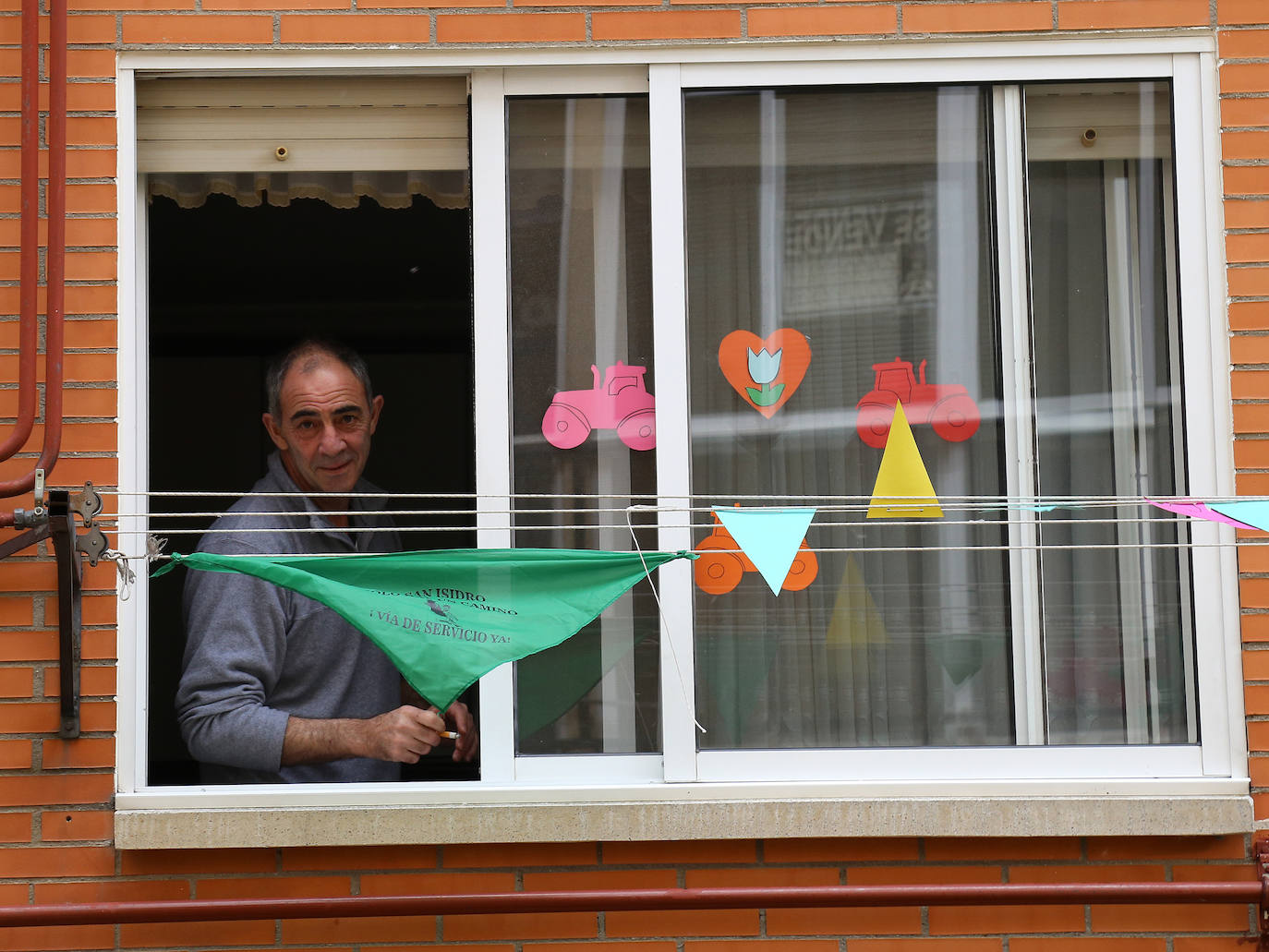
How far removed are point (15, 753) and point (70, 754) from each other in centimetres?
15

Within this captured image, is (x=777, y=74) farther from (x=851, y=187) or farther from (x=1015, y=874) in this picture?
(x=1015, y=874)

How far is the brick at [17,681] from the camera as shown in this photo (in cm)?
340

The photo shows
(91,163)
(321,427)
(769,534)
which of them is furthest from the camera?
(321,427)

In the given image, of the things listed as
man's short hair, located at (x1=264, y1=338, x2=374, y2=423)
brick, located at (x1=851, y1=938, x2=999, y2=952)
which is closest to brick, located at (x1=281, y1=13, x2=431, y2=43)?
man's short hair, located at (x1=264, y1=338, x2=374, y2=423)

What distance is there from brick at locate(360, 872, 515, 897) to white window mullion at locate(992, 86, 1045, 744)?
153 centimetres

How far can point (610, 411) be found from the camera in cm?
367

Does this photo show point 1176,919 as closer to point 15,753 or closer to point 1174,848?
point 1174,848

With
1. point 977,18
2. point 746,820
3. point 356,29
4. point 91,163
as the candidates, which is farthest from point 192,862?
point 977,18

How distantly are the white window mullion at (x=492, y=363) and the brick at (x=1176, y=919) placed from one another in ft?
5.61

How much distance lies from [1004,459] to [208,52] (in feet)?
8.48

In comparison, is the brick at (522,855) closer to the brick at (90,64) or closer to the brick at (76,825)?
the brick at (76,825)

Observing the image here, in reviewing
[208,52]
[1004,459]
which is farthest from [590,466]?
[208,52]

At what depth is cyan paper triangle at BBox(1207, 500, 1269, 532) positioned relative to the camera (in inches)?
117

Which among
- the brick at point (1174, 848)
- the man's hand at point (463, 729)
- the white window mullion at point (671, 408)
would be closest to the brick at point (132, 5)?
the white window mullion at point (671, 408)
